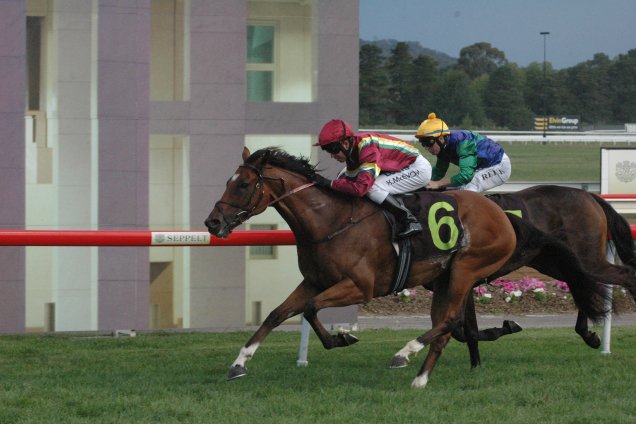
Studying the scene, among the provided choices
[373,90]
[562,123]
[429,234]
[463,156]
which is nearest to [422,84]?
[373,90]

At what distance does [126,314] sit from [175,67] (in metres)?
2.38

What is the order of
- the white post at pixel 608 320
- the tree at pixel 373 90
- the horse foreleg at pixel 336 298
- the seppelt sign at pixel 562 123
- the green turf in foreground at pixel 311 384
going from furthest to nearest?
the tree at pixel 373 90, the seppelt sign at pixel 562 123, the white post at pixel 608 320, the horse foreleg at pixel 336 298, the green turf in foreground at pixel 311 384

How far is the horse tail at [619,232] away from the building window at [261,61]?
3966 mm

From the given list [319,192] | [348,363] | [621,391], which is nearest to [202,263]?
[348,363]

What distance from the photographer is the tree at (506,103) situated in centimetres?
6356

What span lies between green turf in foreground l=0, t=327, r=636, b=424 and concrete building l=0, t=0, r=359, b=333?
1.69 metres

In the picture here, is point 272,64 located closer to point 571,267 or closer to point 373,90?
point 571,267

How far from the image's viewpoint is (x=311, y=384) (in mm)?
6402

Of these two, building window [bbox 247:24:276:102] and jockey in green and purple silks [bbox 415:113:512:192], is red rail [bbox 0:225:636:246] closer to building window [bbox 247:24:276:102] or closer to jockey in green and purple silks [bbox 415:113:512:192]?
jockey in green and purple silks [bbox 415:113:512:192]

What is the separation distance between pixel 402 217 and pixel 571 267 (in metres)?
1.50

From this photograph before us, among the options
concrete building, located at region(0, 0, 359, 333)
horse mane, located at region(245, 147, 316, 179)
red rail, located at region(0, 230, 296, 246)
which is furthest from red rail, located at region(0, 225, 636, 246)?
concrete building, located at region(0, 0, 359, 333)

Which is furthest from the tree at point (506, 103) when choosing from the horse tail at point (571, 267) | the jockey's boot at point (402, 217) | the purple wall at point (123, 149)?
the jockey's boot at point (402, 217)

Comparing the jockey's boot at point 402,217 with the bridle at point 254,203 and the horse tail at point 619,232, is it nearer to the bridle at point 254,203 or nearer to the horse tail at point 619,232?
the bridle at point 254,203

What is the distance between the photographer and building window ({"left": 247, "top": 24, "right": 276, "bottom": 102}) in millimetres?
10914
